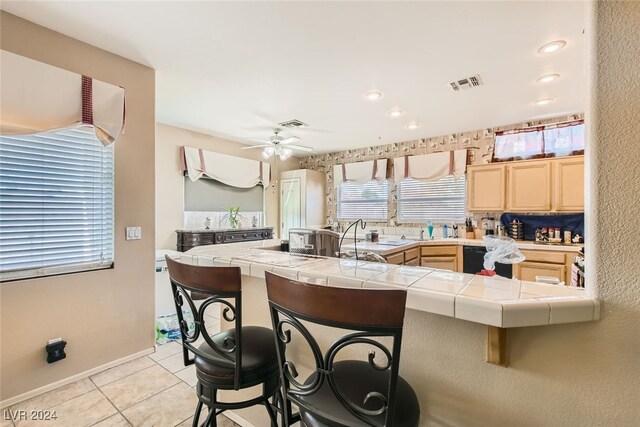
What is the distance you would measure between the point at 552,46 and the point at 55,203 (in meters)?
4.16

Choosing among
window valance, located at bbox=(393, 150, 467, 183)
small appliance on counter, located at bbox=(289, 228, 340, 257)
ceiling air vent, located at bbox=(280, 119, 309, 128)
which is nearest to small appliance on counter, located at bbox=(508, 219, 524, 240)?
window valance, located at bbox=(393, 150, 467, 183)

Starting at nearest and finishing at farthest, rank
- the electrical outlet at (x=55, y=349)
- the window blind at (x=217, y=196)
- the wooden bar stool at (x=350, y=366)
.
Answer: the wooden bar stool at (x=350, y=366), the electrical outlet at (x=55, y=349), the window blind at (x=217, y=196)

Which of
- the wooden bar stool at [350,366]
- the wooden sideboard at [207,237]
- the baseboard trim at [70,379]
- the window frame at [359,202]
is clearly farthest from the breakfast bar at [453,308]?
the window frame at [359,202]

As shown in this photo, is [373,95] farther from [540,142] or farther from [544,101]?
[540,142]

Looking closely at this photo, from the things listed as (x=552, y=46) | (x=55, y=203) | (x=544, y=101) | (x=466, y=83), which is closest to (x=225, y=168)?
(x=55, y=203)

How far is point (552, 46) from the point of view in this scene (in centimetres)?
216

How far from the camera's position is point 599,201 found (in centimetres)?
80

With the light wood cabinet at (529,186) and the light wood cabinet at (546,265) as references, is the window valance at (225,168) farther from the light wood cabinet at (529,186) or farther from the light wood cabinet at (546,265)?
the light wood cabinet at (546,265)

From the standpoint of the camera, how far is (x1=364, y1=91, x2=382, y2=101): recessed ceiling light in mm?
3062

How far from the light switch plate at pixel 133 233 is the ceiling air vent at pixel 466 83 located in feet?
11.3

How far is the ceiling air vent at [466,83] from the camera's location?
271cm

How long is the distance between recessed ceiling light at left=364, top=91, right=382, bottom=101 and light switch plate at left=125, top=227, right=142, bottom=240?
277cm

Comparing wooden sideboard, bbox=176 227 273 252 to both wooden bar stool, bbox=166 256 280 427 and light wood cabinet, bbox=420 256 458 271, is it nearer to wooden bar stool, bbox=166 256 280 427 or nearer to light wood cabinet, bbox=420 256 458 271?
light wood cabinet, bbox=420 256 458 271

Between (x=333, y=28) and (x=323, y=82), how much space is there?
83 centimetres
